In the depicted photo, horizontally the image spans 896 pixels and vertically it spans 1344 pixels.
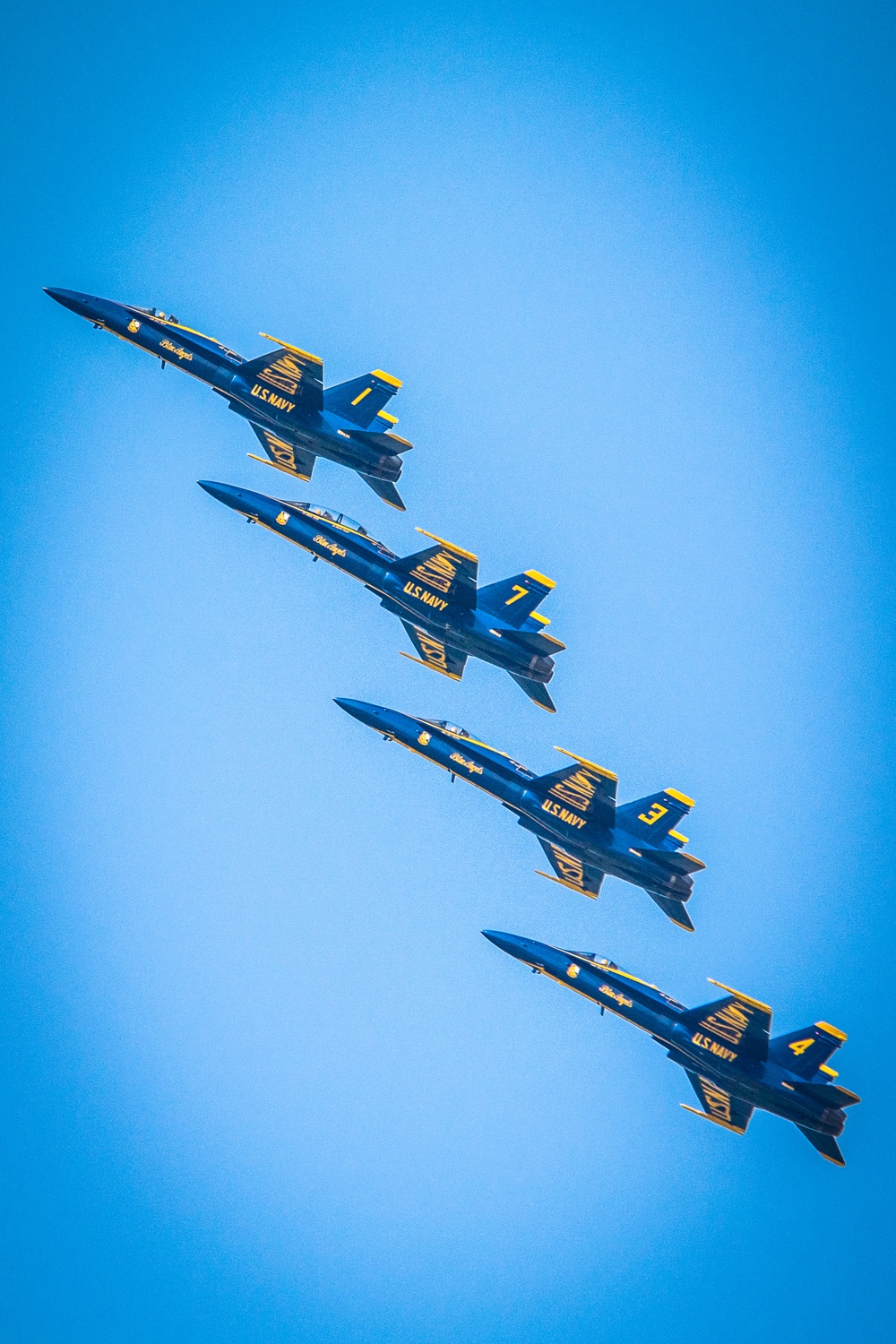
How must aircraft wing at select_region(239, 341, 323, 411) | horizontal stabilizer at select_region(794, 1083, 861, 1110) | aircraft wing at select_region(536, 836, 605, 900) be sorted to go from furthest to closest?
1. aircraft wing at select_region(536, 836, 605, 900)
2. horizontal stabilizer at select_region(794, 1083, 861, 1110)
3. aircraft wing at select_region(239, 341, 323, 411)

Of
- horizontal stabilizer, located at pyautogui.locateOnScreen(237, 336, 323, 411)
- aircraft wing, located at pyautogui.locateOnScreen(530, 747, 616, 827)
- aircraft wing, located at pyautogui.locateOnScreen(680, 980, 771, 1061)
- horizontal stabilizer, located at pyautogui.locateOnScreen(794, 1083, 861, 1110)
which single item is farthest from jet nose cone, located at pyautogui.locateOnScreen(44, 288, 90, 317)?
horizontal stabilizer, located at pyautogui.locateOnScreen(794, 1083, 861, 1110)

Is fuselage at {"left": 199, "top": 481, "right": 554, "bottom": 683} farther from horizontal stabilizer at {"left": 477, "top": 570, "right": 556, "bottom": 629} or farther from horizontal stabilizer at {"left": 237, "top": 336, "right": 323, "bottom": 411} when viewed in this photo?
horizontal stabilizer at {"left": 237, "top": 336, "right": 323, "bottom": 411}

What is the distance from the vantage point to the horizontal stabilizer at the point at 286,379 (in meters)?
51.6

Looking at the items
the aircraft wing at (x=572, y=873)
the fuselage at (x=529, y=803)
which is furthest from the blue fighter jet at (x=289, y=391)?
the aircraft wing at (x=572, y=873)

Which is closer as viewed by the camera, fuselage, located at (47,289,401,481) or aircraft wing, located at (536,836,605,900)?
fuselage, located at (47,289,401,481)

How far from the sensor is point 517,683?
5319 centimetres

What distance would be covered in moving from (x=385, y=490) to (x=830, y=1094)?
25.0 m

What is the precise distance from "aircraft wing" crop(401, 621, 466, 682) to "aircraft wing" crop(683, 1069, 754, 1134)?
16.1m

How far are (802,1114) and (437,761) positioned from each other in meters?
17.1

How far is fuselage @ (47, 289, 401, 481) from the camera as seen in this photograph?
52094 millimetres

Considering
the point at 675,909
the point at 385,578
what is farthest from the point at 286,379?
the point at 675,909

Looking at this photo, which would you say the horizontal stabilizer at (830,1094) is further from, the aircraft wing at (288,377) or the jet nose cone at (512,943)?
the aircraft wing at (288,377)

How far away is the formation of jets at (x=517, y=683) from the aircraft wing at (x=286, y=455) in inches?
1.9

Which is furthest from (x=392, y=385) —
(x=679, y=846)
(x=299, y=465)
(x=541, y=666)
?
(x=679, y=846)
